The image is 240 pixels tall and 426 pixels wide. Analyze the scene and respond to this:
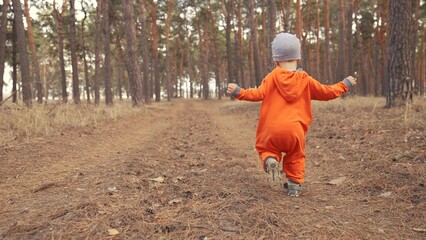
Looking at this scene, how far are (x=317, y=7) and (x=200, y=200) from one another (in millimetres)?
29659

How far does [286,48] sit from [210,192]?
1.72 meters

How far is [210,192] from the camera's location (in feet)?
11.1

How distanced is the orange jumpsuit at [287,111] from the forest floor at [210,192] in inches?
16.3

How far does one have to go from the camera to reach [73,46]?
1870cm

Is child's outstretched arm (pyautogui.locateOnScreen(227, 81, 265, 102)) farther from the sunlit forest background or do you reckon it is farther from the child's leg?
the sunlit forest background

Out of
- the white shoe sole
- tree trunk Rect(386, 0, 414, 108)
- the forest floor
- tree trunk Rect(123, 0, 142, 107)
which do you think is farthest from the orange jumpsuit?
tree trunk Rect(123, 0, 142, 107)

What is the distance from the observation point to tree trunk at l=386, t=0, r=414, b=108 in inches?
336

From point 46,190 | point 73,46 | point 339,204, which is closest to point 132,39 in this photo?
point 73,46

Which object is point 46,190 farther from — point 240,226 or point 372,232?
point 372,232

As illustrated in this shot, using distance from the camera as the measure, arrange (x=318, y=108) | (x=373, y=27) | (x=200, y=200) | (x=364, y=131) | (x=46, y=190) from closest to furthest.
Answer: (x=200, y=200)
(x=46, y=190)
(x=364, y=131)
(x=318, y=108)
(x=373, y=27)

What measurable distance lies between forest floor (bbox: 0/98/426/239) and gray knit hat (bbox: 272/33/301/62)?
57.3 inches

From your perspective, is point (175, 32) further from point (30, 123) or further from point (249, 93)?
point (249, 93)

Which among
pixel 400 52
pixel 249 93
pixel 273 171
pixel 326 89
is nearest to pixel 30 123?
pixel 249 93

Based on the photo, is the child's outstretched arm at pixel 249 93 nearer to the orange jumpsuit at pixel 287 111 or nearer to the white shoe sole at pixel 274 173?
the orange jumpsuit at pixel 287 111
